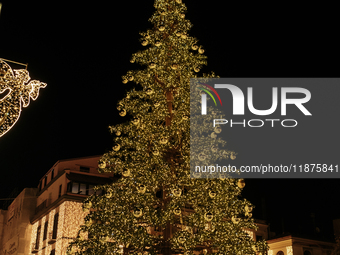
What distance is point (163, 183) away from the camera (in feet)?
35.4

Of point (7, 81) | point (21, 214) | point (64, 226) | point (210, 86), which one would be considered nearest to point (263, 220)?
point (64, 226)

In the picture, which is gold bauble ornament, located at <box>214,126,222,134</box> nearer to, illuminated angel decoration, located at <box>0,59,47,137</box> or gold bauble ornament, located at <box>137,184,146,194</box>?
gold bauble ornament, located at <box>137,184,146,194</box>

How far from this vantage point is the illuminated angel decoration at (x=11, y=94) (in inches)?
306

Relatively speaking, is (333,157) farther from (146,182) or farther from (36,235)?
(36,235)

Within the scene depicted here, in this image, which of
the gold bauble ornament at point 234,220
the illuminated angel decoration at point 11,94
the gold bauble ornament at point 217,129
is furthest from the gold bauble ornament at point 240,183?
the illuminated angel decoration at point 11,94

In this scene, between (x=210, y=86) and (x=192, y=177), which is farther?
(x=210, y=86)

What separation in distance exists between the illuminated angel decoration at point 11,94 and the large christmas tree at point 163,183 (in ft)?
10.6

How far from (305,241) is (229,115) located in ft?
60.9

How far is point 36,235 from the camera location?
26.6m

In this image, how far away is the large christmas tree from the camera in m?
9.98

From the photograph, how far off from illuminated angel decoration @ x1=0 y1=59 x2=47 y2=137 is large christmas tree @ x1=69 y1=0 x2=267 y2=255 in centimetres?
322

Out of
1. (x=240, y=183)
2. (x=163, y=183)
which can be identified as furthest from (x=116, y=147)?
(x=240, y=183)

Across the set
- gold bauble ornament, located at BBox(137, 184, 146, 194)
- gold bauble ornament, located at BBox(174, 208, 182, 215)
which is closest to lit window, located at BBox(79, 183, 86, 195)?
gold bauble ornament, located at BBox(137, 184, 146, 194)

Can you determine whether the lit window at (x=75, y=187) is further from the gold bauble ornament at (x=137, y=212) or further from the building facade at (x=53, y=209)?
the gold bauble ornament at (x=137, y=212)
